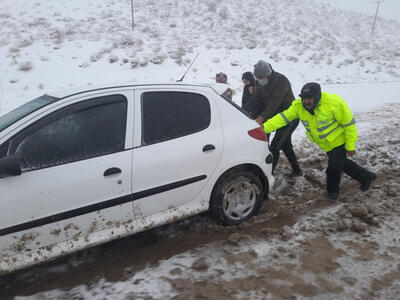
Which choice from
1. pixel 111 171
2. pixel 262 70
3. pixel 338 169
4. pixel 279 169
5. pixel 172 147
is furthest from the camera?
pixel 279 169

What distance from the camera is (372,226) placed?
11.6 ft

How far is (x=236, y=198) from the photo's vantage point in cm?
359

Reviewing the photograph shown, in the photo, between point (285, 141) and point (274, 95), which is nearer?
point (274, 95)

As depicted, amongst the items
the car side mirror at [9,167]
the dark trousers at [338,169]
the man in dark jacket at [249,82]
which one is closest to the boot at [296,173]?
the dark trousers at [338,169]

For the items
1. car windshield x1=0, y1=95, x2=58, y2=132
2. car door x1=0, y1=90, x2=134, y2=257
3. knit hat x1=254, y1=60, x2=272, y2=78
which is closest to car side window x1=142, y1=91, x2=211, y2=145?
car door x1=0, y1=90, x2=134, y2=257

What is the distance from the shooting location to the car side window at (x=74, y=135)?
2.57 m

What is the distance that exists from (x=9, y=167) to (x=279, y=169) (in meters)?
3.98

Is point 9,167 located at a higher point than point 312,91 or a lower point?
lower

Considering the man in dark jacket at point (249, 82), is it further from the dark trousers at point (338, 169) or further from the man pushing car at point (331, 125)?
the dark trousers at point (338, 169)

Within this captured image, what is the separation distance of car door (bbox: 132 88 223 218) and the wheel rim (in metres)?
0.36

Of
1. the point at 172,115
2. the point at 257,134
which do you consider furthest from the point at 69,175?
the point at 257,134

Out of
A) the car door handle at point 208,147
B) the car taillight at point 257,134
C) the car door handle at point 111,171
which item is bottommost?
the car door handle at point 111,171

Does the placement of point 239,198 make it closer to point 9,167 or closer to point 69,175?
point 69,175

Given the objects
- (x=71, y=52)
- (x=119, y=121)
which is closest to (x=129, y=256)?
(x=119, y=121)
